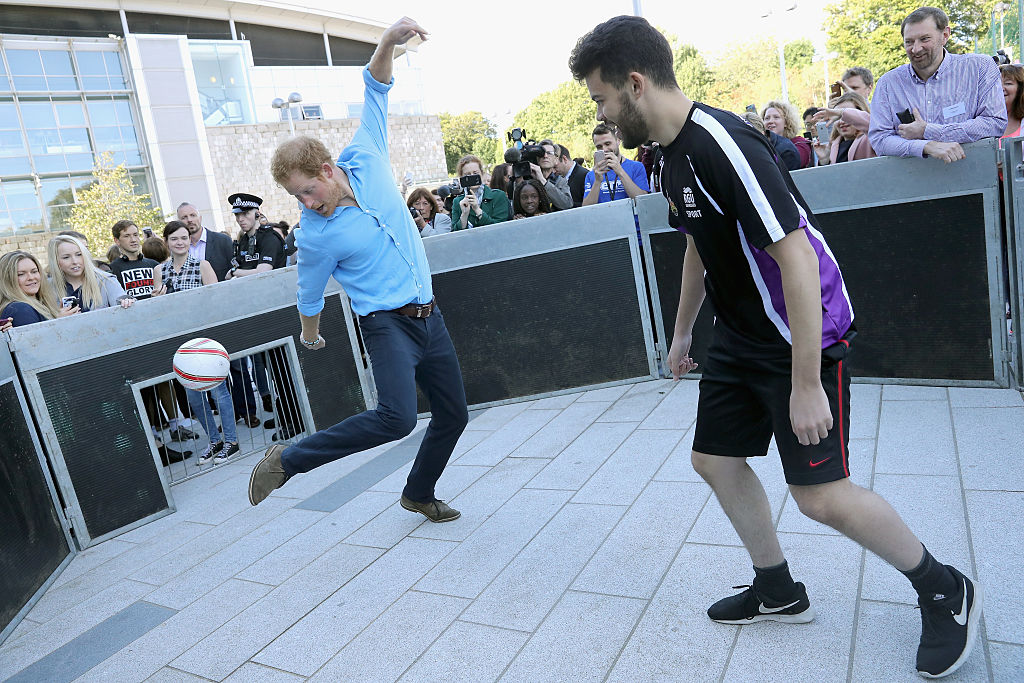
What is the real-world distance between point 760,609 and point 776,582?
14cm

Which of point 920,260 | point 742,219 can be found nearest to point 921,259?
point 920,260

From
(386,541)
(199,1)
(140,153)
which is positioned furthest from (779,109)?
(199,1)

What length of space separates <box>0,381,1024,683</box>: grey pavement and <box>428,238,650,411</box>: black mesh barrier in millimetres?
1056

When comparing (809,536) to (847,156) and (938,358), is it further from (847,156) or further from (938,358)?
(847,156)

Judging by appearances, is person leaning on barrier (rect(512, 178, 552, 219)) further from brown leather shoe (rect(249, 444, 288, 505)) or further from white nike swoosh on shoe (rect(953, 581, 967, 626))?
white nike swoosh on shoe (rect(953, 581, 967, 626))

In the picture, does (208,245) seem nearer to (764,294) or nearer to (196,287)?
(196,287)

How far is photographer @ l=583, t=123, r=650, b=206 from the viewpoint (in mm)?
6219

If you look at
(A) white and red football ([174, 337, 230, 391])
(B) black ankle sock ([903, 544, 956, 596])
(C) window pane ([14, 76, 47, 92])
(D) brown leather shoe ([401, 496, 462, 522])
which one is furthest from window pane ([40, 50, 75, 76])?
(B) black ankle sock ([903, 544, 956, 596])

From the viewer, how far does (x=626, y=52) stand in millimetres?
2096

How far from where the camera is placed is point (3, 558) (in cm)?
387

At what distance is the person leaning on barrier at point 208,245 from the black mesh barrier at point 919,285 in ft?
18.8

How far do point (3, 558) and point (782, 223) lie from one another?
13.7 feet

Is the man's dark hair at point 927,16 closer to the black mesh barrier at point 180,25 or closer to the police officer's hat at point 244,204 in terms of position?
the police officer's hat at point 244,204

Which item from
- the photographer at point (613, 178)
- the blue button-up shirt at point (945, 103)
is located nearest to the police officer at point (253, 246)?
the photographer at point (613, 178)
